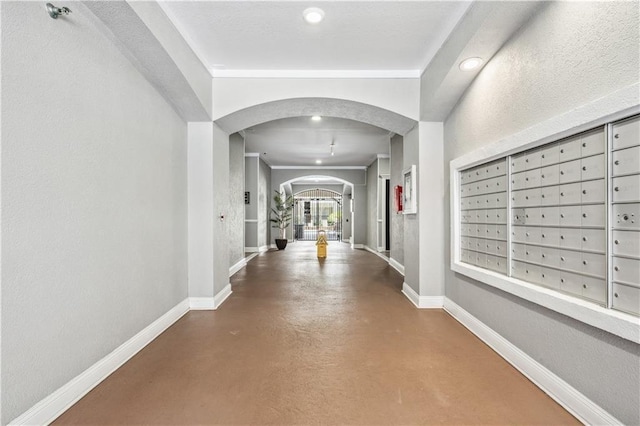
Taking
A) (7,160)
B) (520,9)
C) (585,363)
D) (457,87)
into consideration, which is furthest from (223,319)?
(520,9)

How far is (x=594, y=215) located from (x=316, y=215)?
13.8 m

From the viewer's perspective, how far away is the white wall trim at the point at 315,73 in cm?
345

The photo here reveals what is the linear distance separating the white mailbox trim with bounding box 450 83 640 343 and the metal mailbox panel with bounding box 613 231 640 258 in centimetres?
29

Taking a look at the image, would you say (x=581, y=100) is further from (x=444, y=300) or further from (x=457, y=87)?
(x=444, y=300)

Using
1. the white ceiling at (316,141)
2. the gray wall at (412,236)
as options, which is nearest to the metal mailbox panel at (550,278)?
the gray wall at (412,236)

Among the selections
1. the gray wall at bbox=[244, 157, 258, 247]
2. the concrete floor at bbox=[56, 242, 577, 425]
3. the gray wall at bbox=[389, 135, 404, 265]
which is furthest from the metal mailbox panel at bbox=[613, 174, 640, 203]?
the gray wall at bbox=[244, 157, 258, 247]

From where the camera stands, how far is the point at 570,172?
1.75m

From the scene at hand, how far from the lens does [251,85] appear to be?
3.48 metres

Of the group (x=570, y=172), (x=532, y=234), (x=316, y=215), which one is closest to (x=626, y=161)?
(x=570, y=172)

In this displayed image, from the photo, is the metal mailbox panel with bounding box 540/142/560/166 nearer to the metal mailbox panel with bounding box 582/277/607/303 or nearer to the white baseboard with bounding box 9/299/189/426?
the metal mailbox panel with bounding box 582/277/607/303

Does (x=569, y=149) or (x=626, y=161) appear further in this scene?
(x=569, y=149)

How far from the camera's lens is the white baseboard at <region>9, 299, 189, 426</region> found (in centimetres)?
155

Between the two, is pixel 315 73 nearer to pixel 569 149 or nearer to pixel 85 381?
pixel 569 149

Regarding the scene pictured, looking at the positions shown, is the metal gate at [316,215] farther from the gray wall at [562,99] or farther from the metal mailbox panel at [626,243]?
the metal mailbox panel at [626,243]
